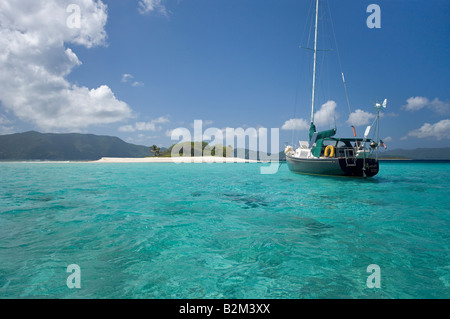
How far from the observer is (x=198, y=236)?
646cm

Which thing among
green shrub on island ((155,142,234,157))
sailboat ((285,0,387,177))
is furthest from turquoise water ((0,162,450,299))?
green shrub on island ((155,142,234,157))

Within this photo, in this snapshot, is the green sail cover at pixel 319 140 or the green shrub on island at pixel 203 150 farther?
the green shrub on island at pixel 203 150

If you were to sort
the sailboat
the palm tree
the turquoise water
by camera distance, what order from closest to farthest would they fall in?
1. the turquoise water
2. the sailboat
3. the palm tree

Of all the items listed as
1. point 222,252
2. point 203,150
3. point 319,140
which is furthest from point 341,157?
point 203,150

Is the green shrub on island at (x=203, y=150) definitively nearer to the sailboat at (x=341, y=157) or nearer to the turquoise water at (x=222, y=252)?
the sailboat at (x=341, y=157)

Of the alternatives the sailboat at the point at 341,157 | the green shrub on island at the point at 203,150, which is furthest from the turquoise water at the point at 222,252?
the green shrub on island at the point at 203,150

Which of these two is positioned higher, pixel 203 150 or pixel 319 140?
pixel 203 150

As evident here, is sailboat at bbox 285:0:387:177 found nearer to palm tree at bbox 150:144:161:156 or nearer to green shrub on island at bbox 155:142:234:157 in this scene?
green shrub on island at bbox 155:142:234:157

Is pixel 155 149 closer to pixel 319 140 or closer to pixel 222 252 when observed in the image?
pixel 319 140

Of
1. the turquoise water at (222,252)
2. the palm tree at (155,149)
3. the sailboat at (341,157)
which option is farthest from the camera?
the palm tree at (155,149)

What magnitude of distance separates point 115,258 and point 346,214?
342 inches

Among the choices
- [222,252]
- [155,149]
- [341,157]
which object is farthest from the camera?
[155,149]
